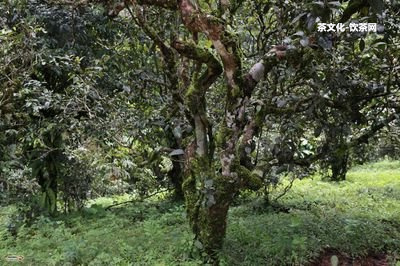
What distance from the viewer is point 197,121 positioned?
3.91 metres

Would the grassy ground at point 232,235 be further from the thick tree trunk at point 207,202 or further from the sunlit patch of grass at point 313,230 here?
the thick tree trunk at point 207,202

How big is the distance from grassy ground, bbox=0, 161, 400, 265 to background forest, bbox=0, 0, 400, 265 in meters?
0.02

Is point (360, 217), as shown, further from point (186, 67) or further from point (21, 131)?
point (21, 131)

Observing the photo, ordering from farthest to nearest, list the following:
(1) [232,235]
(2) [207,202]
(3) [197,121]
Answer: (1) [232,235] < (3) [197,121] < (2) [207,202]

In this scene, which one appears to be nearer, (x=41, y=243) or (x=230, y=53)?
(x=230, y=53)

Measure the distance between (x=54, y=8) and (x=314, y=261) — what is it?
14.5 feet

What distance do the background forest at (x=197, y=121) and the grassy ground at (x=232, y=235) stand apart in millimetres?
25

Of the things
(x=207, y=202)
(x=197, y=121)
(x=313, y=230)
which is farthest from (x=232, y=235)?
(x=197, y=121)

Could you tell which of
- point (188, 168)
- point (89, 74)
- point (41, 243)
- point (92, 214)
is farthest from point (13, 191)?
point (188, 168)

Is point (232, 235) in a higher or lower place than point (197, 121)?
lower

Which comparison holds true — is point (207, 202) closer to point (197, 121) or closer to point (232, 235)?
point (197, 121)

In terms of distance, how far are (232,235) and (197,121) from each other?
139cm

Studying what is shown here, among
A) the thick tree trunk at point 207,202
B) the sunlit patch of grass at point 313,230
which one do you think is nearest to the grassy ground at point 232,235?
the sunlit patch of grass at point 313,230

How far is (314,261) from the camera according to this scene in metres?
4.11
